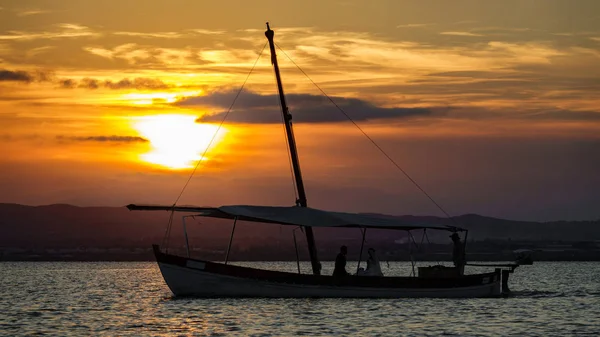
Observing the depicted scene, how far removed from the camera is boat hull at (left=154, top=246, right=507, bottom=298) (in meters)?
56.7

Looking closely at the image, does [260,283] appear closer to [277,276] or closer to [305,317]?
[277,276]

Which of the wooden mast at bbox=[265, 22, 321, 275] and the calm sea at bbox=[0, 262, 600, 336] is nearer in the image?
the calm sea at bbox=[0, 262, 600, 336]

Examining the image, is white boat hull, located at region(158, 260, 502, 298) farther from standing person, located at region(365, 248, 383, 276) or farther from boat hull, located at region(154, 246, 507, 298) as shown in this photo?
standing person, located at region(365, 248, 383, 276)

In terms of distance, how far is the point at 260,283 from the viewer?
5734 cm

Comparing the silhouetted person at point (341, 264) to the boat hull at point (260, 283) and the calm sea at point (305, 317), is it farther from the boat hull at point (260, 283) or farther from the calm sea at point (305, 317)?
the calm sea at point (305, 317)

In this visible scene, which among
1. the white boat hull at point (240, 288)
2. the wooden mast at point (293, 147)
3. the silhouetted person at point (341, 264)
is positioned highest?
the wooden mast at point (293, 147)

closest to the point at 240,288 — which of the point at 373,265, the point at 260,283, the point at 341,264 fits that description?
the point at 260,283

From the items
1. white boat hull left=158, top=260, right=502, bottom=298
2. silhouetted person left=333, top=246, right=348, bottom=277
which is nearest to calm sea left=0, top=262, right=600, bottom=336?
white boat hull left=158, top=260, right=502, bottom=298

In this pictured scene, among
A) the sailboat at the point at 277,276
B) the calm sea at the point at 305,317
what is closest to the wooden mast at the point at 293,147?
the sailboat at the point at 277,276

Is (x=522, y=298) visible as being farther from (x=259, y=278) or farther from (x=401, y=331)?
(x=401, y=331)

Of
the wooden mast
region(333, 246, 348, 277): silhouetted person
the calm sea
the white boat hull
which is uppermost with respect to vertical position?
the wooden mast

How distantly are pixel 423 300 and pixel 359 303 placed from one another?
18.6 ft

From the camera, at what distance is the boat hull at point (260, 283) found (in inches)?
2233

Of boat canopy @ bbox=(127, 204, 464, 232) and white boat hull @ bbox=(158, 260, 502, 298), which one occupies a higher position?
boat canopy @ bbox=(127, 204, 464, 232)
